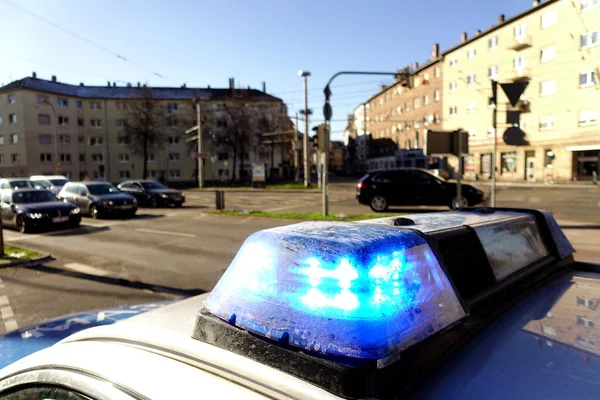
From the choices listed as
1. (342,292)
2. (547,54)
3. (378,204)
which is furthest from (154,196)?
(547,54)

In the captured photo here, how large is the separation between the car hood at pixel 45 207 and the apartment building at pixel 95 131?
42968mm

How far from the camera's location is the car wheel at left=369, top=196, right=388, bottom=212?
1816cm

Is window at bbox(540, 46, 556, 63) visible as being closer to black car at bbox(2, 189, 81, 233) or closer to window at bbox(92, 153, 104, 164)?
black car at bbox(2, 189, 81, 233)

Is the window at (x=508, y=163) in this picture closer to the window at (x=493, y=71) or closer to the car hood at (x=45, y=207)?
the window at (x=493, y=71)

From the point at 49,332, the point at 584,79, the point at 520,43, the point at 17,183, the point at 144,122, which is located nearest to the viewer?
the point at 49,332

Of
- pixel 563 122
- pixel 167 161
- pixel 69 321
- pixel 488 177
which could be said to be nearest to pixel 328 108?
pixel 69 321

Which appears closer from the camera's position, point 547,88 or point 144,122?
point 547,88

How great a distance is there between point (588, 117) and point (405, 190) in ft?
63.5

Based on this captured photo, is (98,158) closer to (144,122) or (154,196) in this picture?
(144,122)

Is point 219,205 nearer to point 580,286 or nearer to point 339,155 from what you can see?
point 580,286

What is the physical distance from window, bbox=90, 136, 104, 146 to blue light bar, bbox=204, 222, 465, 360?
73.0 meters

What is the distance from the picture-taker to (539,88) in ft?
117

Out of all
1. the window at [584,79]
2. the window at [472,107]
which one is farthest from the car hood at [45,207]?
the window at [472,107]

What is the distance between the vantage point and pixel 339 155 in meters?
164
